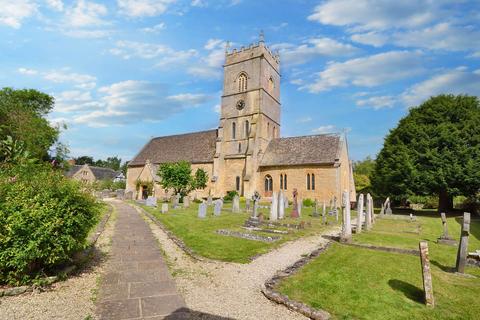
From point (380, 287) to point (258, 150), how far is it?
101 ft

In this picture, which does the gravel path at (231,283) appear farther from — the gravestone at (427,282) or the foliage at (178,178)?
the foliage at (178,178)

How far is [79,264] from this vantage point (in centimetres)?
786

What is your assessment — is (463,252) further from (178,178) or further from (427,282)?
(178,178)

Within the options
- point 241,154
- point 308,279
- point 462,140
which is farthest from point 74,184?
point 241,154

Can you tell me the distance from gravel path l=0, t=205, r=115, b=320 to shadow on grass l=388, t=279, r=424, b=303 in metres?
6.49

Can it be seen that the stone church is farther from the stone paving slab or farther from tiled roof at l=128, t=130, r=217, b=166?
the stone paving slab

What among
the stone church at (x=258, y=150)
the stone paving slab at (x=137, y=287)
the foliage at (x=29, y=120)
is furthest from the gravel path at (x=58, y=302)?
the stone church at (x=258, y=150)

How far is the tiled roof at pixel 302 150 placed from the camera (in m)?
33.9

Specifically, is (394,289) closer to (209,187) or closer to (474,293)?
(474,293)

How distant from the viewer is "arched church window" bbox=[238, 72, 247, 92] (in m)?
40.3

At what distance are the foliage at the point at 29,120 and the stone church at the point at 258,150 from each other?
1441cm

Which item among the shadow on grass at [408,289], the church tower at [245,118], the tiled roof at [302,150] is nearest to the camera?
the shadow on grass at [408,289]

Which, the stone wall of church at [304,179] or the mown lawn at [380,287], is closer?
the mown lawn at [380,287]

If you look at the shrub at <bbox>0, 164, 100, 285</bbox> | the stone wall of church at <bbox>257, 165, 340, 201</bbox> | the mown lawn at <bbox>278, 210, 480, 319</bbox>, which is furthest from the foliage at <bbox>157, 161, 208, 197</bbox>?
the shrub at <bbox>0, 164, 100, 285</bbox>
